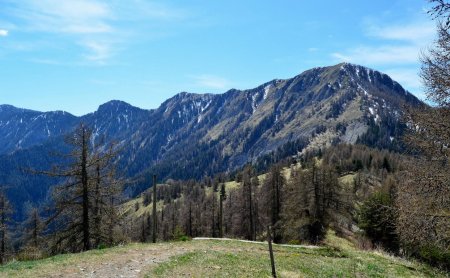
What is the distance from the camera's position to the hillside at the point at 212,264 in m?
18.1

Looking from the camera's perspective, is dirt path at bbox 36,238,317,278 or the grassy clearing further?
the grassy clearing

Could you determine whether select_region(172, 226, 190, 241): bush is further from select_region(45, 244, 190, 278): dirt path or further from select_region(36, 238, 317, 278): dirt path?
select_region(45, 244, 190, 278): dirt path

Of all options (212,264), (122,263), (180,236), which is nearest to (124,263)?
(122,263)

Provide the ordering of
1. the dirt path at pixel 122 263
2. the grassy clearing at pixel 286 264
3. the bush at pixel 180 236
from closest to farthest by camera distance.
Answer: the dirt path at pixel 122 263 → the grassy clearing at pixel 286 264 → the bush at pixel 180 236

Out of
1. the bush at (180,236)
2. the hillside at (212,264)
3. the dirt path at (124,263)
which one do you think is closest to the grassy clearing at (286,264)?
the hillside at (212,264)

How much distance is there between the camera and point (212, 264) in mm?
20672

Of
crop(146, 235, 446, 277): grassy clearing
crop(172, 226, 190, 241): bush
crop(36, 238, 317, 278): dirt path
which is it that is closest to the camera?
crop(36, 238, 317, 278): dirt path

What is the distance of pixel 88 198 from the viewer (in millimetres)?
35344

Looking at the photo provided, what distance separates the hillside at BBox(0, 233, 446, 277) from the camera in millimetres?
18141

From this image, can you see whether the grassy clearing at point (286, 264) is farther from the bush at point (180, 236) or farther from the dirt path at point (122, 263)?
the bush at point (180, 236)

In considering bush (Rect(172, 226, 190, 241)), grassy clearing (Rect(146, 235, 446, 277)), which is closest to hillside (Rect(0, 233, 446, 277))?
grassy clearing (Rect(146, 235, 446, 277))

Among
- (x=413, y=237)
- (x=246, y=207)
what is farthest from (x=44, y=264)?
(x=246, y=207)

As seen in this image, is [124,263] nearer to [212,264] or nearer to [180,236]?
[212,264]

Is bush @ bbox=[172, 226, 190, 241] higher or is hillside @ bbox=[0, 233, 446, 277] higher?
hillside @ bbox=[0, 233, 446, 277]
